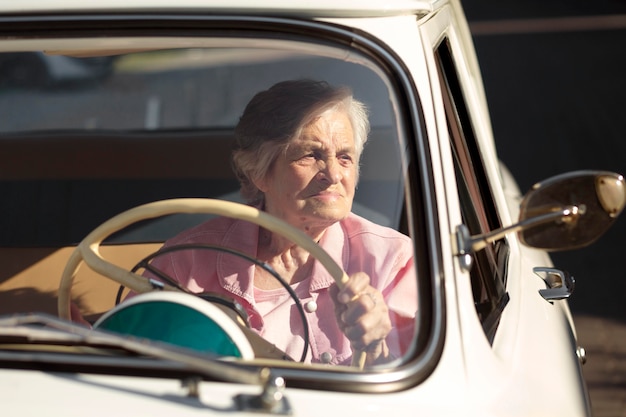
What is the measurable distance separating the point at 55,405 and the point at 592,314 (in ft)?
13.0

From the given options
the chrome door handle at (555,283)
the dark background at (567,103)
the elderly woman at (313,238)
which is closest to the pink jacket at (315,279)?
the elderly woman at (313,238)

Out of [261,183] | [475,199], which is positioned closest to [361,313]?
[261,183]

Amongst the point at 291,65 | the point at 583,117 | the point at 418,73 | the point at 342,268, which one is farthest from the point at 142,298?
the point at 583,117

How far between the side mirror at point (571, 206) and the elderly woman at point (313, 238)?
0.74 feet

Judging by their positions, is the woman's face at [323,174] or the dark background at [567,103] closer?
A: the woman's face at [323,174]

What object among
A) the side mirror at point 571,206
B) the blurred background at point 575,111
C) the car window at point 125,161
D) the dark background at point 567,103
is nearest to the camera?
the side mirror at point 571,206

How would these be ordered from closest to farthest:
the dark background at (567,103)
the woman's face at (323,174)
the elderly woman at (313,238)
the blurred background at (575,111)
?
the elderly woman at (313,238), the woman's face at (323,174), the blurred background at (575,111), the dark background at (567,103)

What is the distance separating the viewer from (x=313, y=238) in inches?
77.4

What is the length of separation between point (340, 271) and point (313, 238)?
0.14m

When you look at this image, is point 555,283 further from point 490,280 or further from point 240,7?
point 240,7

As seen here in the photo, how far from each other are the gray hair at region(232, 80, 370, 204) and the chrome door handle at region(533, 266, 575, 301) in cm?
62

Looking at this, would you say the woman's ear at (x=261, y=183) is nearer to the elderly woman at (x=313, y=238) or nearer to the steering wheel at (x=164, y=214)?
the elderly woman at (x=313, y=238)

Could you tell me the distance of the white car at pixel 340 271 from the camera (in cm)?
154

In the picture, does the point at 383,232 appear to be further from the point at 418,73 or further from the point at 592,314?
the point at 592,314
